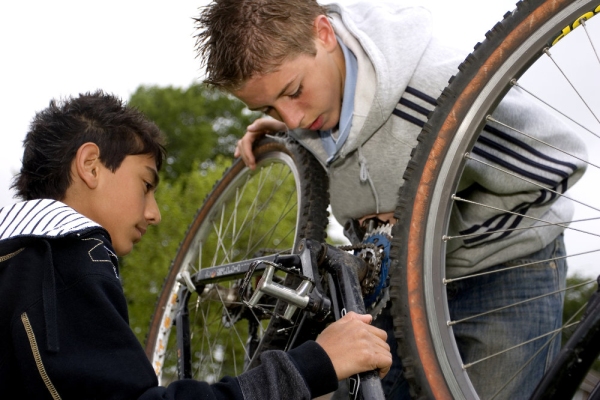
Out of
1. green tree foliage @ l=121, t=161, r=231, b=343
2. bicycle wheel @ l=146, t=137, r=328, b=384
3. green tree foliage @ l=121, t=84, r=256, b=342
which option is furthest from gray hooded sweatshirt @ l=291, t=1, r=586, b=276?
green tree foliage @ l=121, t=84, r=256, b=342

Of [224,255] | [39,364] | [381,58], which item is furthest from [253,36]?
[224,255]

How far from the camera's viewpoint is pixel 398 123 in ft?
5.08

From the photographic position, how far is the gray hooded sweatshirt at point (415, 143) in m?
1.47

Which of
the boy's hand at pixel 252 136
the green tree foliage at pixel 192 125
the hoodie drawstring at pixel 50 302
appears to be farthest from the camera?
the green tree foliage at pixel 192 125

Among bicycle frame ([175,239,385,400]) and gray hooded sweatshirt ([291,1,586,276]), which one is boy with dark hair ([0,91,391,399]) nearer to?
bicycle frame ([175,239,385,400])

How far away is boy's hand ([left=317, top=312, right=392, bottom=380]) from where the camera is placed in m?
1.19

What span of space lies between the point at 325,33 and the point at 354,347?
0.72 meters

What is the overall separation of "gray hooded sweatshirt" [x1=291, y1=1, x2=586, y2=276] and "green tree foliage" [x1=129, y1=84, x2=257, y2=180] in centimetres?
1526

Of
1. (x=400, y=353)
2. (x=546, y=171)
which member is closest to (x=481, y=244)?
(x=546, y=171)

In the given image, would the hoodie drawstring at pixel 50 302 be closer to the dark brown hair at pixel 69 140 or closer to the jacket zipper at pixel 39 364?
the jacket zipper at pixel 39 364

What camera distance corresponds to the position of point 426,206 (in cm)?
133

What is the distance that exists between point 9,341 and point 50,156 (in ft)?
1.39

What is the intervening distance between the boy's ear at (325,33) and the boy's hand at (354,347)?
0.64 meters

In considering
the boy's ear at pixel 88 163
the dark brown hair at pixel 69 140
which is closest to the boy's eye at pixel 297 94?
the dark brown hair at pixel 69 140
